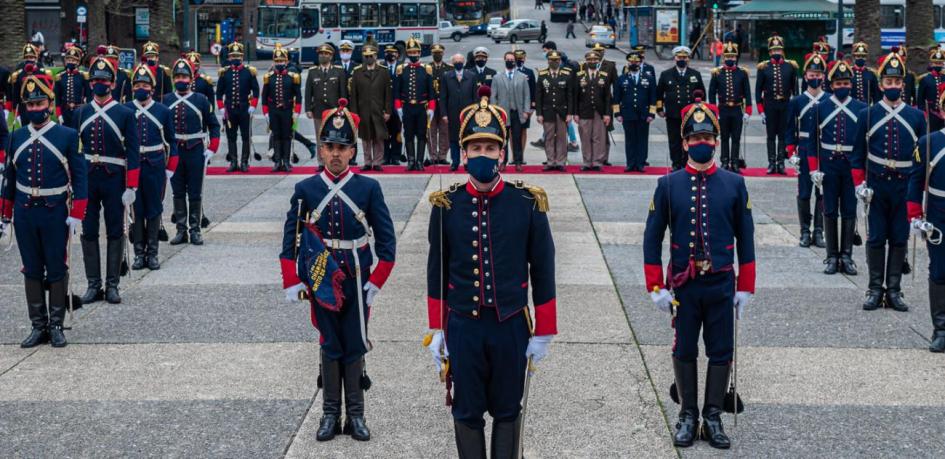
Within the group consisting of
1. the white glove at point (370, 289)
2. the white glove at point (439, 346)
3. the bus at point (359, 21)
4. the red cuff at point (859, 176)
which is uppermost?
the bus at point (359, 21)

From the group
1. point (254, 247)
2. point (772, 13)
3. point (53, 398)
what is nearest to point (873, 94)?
point (254, 247)

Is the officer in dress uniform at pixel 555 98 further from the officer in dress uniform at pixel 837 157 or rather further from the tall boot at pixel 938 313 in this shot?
the tall boot at pixel 938 313

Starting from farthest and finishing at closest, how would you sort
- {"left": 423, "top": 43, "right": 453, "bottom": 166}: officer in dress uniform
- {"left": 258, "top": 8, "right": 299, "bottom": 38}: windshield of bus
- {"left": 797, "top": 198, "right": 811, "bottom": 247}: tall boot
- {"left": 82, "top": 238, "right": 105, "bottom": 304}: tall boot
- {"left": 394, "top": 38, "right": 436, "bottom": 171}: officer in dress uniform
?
{"left": 258, "top": 8, "right": 299, "bottom": 38}: windshield of bus, {"left": 423, "top": 43, "right": 453, "bottom": 166}: officer in dress uniform, {"left": 394, "top": 38, "right": 436, "bottom": 171}: officer in dress uniform, {"left": 797, "top": 198, "right": 811, "bottom": 247}: tall boot, {"left": 82, "top": 238, "right": 105, "bottom": 304}: tall boot

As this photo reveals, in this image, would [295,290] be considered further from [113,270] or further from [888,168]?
[888,168]

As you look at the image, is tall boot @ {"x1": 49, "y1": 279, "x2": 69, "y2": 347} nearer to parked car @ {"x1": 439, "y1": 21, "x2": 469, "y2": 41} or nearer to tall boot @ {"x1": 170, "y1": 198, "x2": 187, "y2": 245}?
tall boot @ {"x1": 170, "y1": 198, "x2": 187, "y2": 245}

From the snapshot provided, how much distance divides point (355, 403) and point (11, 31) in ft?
61.4

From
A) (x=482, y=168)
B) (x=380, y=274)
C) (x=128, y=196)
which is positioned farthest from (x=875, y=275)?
(x=128, y=196)

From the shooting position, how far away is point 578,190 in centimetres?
1755

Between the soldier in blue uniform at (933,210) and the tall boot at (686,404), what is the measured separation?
2839 millimetres

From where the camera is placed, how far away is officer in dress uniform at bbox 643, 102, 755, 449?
681 cm

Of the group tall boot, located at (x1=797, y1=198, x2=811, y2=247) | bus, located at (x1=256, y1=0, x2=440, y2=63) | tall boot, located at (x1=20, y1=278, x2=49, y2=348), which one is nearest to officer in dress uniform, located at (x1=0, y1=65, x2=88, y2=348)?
tall boot, located at (x1=20, y1=278, x2=49, y2=348)

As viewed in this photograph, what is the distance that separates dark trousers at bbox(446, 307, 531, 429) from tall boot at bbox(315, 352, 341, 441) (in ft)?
4.60

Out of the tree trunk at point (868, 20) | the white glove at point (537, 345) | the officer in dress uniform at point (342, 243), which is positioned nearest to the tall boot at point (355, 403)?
the officer in dress uniform at point (342, 243)

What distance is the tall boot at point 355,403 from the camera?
7.05 metres
